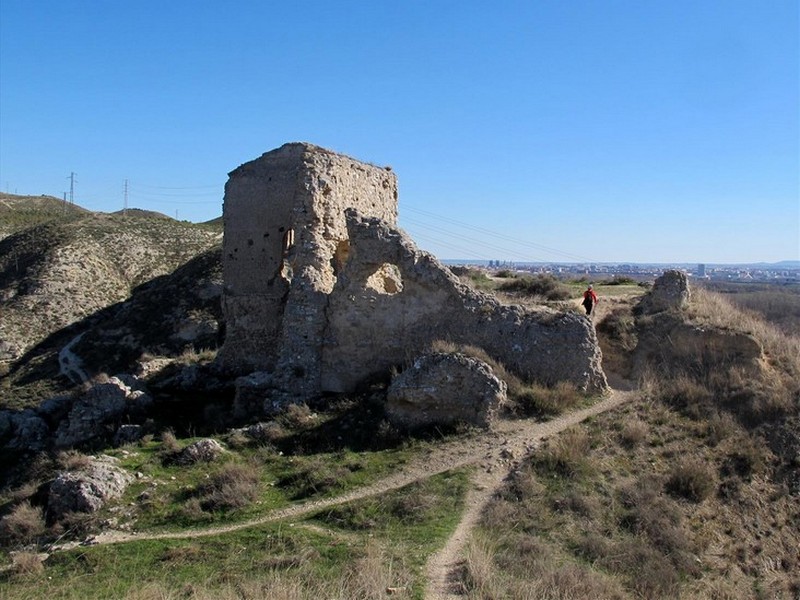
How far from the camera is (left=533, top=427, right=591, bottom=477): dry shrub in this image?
10461 mm

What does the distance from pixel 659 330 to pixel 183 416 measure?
427 inches

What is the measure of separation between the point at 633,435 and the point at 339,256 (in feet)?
28.6

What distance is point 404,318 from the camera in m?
14.4

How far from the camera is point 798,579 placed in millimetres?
9000

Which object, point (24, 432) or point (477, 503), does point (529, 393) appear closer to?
point (477, 503)

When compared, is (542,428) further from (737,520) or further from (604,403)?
(737,520)

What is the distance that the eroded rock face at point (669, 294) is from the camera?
16609mm

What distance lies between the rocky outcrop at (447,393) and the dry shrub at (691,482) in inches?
121

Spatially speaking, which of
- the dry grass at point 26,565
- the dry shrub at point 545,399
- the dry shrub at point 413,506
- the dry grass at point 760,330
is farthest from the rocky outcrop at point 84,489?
the dry grass at point 760,330

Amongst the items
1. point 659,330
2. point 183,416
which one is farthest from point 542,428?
point 183,416

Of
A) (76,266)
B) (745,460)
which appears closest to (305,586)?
(745,460)

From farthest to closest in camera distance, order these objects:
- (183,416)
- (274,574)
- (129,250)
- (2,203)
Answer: (2,203), (129,250), (183,416), (274,574)

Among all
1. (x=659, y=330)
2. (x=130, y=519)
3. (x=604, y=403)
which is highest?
(x=659, y=330)

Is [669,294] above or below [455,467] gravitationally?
above
